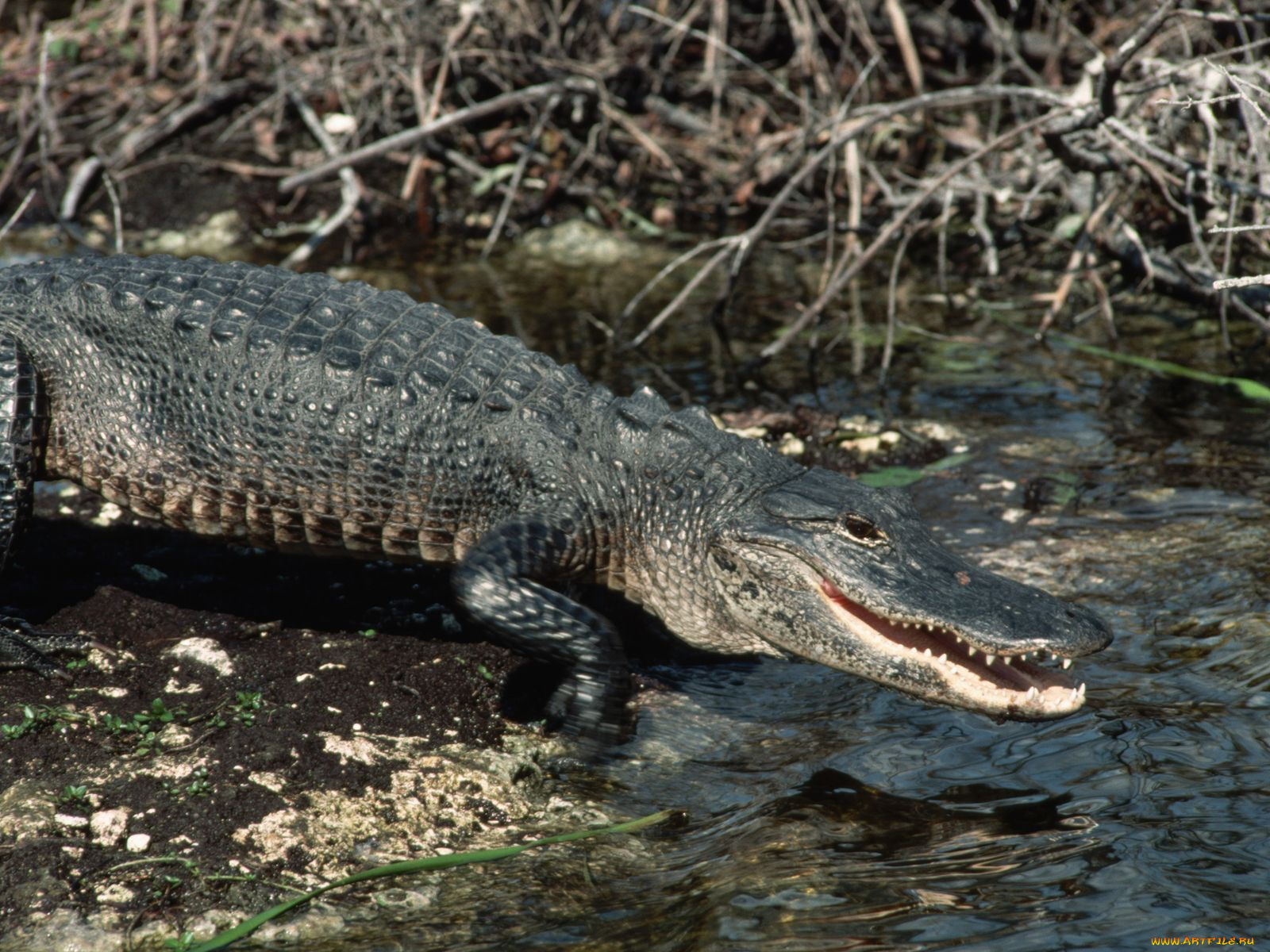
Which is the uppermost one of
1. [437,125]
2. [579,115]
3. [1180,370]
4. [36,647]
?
[579,115]

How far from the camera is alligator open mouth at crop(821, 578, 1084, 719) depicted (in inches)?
116

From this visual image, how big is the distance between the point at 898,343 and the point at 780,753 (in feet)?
11.6

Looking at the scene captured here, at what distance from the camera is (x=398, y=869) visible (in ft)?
8.55

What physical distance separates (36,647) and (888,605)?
2.47 meters

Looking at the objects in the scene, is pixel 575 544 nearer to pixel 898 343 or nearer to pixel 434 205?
pixel 898 343

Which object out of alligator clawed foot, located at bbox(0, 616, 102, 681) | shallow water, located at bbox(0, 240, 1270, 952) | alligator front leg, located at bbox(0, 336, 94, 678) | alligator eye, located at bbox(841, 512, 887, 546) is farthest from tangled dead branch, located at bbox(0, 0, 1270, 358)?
alligator clawed foot, located at bbox(0, 616, 102, 681)

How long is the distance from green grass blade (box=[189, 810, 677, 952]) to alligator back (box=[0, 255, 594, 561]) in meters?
1.21

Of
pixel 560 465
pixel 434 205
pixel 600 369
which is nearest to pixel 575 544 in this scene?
pixel 560 465

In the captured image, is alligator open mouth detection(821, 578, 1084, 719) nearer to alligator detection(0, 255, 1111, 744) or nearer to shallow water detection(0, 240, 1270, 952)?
alligator detection(0, 255, 1111, 744)

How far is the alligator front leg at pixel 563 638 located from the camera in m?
3.32

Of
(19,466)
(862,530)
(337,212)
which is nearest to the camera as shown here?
(862,530)

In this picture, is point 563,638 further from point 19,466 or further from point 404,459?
point 19,466

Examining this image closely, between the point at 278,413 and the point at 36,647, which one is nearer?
the point at 36,647

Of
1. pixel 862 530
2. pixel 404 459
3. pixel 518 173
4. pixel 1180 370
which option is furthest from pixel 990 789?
pixel 518 173
